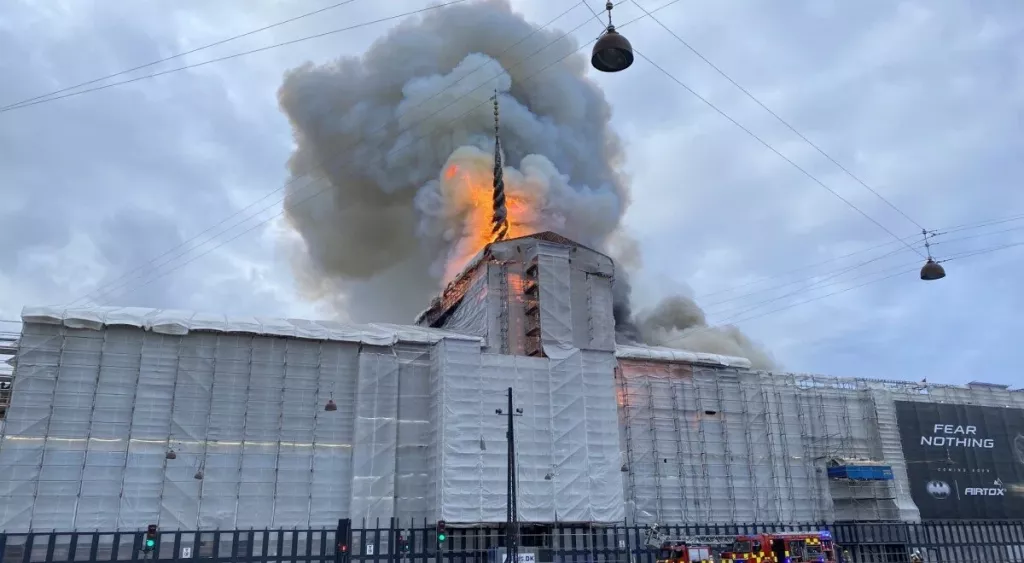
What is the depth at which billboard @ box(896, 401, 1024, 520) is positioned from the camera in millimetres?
42250

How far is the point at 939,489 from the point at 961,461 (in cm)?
260

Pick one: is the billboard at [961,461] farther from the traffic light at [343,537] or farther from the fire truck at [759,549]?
the traffic light at [343,537]

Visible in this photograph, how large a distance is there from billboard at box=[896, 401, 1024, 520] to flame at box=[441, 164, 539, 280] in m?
25.0

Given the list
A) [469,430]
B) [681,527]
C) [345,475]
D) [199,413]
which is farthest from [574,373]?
[199,413]

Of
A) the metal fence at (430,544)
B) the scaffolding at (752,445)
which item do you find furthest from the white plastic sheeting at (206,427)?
the scaffolding at (752,445)

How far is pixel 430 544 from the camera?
31453 millimetres

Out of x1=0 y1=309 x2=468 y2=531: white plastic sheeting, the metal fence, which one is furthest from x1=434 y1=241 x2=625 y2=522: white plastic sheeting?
x1=0 y1=309 x2=468 y2=531: white plastic sheeting

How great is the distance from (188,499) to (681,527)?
20586 mm

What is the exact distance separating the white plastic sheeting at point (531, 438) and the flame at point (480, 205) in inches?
693

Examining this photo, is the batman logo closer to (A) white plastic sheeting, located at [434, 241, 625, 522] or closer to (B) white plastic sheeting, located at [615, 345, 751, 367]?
(B) white plastic sheeting, located at [615, 345, 751, 367]

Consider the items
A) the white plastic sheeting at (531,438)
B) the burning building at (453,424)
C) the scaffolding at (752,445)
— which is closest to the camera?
the burning building at (453,424)

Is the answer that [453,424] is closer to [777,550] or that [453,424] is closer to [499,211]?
[777,550]

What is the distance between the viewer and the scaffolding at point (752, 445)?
38.0 m

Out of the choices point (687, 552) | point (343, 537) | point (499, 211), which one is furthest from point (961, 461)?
point (343, 537)
